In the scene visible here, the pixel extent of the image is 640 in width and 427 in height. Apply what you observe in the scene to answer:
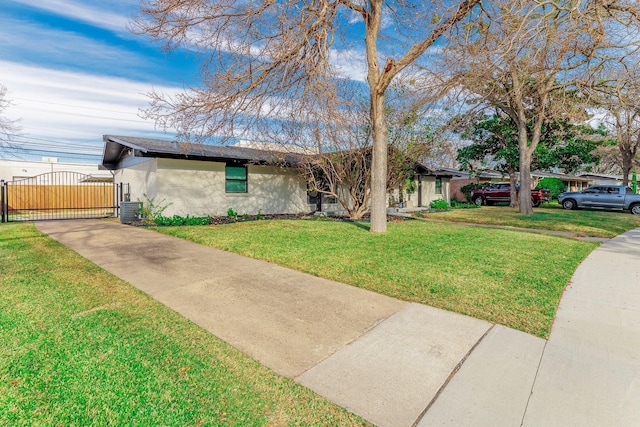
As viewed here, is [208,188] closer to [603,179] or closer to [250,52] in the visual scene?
[250,52]

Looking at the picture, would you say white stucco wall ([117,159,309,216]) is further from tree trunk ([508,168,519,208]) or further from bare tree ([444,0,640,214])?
tree trunk ([508,168,519,208])

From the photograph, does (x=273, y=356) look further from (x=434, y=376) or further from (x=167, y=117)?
(x=167, y=117)

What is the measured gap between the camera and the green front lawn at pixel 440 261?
4.21 metres

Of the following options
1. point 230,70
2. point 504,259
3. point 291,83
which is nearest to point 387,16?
point 291,83

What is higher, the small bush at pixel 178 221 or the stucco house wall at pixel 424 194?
the stucco house wall at pixel 424 194

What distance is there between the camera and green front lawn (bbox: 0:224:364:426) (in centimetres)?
214

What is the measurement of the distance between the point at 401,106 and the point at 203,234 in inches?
320

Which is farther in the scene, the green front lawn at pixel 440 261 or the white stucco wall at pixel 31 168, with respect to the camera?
the white stucco wall at pixel 31 168

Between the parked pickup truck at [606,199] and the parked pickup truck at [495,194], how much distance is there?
9.52ft

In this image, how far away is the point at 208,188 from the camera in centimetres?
1382

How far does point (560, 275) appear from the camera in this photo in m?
5.50

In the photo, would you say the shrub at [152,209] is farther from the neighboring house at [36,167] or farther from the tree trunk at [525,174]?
the neighboring house at [36,167]

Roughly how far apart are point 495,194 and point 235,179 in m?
20.2

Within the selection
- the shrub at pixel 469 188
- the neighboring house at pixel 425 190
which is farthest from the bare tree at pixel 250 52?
the shrub at pixel 469 188
